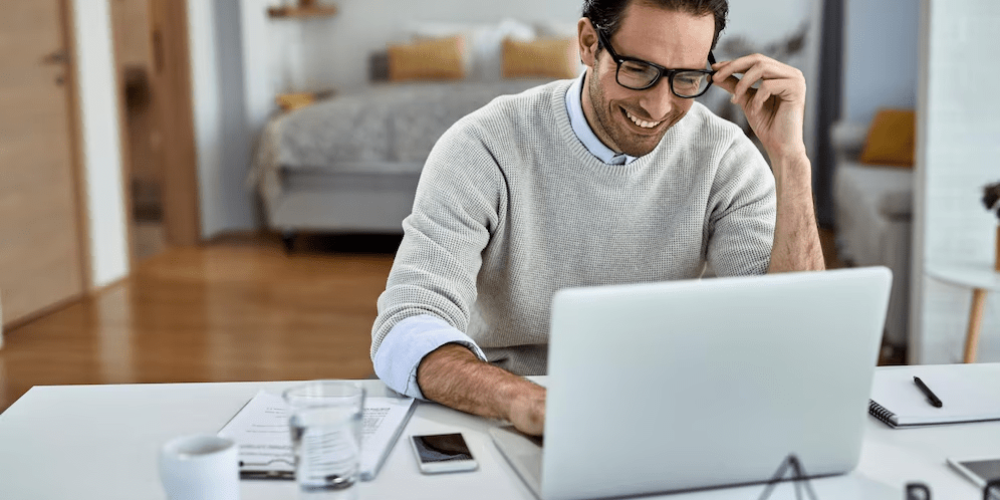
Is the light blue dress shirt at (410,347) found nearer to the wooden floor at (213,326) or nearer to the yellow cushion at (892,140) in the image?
the wooden floor at (213,326)

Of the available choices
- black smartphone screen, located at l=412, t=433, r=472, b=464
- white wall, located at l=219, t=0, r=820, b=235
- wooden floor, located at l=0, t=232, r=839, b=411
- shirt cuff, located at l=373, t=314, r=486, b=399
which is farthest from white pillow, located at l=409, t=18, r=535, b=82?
black smartphone screen, located at l=412, t=433, r=472, b=464

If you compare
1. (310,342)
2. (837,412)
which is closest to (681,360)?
(837,412)

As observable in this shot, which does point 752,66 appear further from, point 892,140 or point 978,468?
point 892,140

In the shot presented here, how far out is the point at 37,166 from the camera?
372 centimetres

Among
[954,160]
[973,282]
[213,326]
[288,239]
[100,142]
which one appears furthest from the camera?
[288,239]

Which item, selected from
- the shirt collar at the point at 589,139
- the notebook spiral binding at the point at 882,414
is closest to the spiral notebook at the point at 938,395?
the notebook spiral binding at the point at 882,414

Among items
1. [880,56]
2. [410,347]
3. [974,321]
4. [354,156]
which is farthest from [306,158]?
[410,347]

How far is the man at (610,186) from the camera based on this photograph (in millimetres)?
1316

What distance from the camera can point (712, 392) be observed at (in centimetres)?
83

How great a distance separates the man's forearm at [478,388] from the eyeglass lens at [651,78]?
424mm

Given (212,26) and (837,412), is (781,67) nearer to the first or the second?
(837,412)

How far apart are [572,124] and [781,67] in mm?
297

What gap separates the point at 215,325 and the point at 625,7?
2606mm

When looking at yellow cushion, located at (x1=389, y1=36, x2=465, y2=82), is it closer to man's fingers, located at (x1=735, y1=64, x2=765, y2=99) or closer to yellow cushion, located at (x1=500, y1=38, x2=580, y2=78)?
yellow cushion, located at (x1=500, y1=38, x2=580, y2=78)
